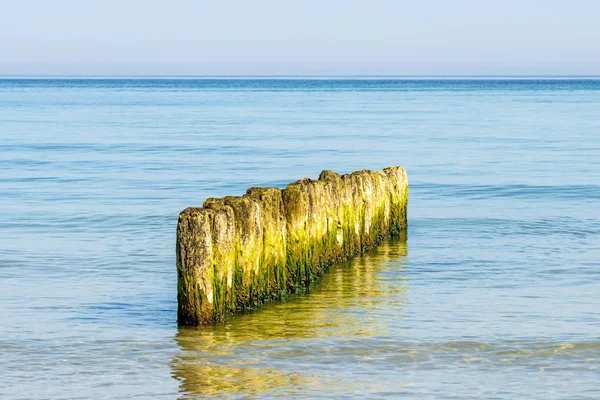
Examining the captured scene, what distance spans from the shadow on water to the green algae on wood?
0.79 ft

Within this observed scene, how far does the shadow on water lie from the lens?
9.30 metres

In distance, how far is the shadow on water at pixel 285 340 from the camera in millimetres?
9297

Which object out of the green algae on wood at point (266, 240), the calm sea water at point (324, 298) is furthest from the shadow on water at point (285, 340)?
the green algae on wood at point (266, 240)

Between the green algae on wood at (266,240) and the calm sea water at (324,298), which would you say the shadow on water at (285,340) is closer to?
the calm sea water at (324,298)

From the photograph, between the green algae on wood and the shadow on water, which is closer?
the shadow on water

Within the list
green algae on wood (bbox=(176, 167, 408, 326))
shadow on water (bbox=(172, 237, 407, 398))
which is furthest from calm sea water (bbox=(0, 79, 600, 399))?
green algae on wood (bbox=(176, 167, 408, 326))

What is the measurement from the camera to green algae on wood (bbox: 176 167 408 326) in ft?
34.8

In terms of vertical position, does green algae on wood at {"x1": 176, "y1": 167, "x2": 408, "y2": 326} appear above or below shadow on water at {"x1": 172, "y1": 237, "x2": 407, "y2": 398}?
above

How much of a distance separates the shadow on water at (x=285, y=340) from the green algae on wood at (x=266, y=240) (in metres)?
0.24

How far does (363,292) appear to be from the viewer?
1345 centimetres

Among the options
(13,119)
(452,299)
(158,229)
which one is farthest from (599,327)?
(13,119)

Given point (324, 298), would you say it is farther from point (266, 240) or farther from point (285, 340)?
point (285, 340)

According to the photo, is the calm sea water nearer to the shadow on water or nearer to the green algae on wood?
the shadow on water

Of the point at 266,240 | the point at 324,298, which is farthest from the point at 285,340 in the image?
the point at 324,298
